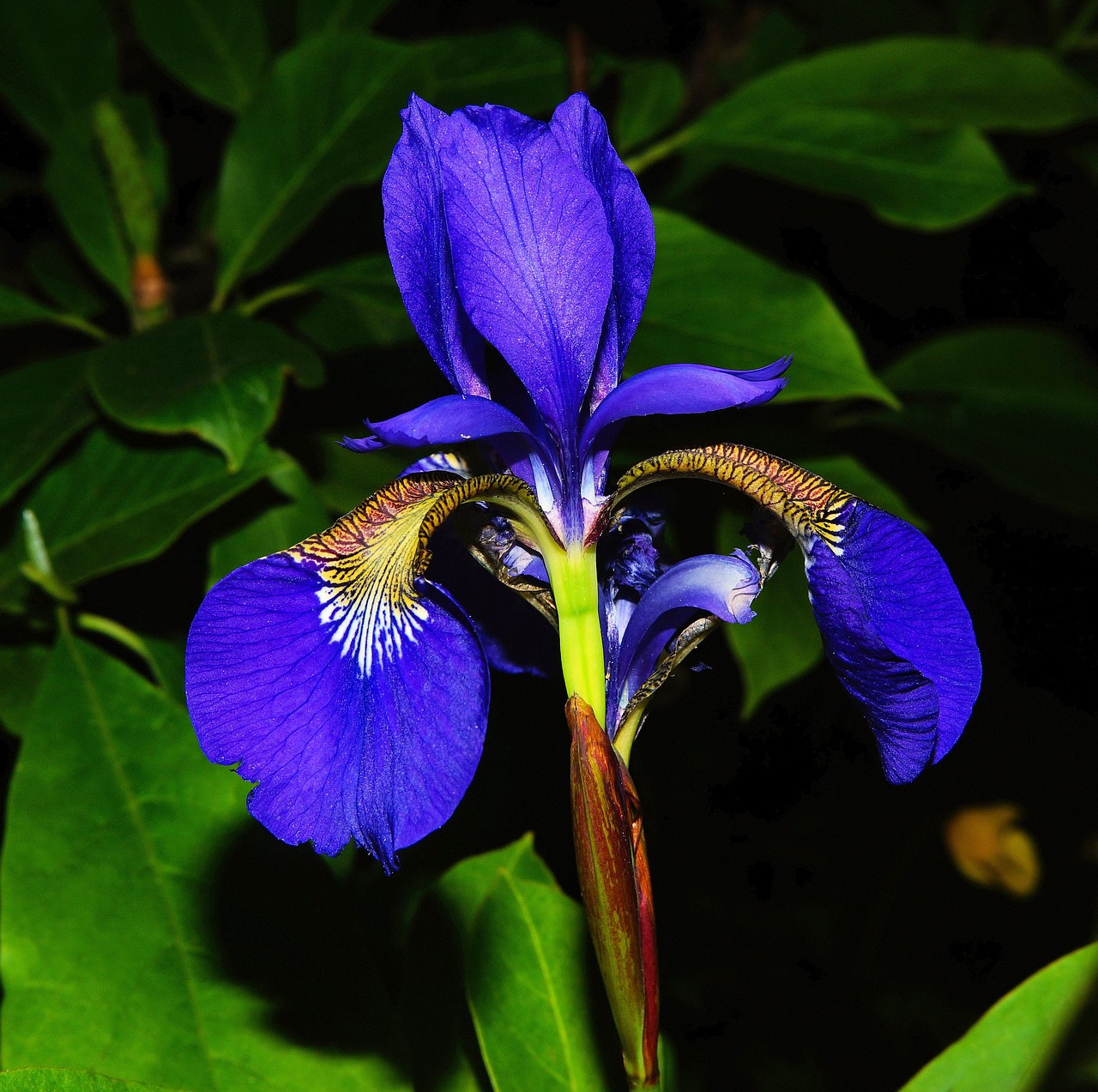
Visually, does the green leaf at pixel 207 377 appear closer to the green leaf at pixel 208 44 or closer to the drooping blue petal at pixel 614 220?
the drooping blue petal at pixel 614 220

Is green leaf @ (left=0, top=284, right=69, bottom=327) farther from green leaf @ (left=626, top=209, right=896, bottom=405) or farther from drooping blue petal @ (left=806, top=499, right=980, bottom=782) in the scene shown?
drooping blue petal @ (left=806, top=499, right=980, bottom=782)

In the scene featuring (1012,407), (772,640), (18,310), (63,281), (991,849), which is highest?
(18,310)

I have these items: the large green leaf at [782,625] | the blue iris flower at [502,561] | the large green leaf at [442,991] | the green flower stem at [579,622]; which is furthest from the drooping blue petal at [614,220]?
the large green leaf at [442,991]

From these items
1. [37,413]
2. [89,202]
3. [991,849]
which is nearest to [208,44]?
[89,202]

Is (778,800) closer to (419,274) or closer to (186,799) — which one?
(186,799)

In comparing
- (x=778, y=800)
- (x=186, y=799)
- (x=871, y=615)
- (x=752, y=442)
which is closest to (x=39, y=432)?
(x=186, y=799)

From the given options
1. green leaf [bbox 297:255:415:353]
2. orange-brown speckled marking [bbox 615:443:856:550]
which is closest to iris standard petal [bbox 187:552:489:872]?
orange-brown speckled marking [bbox 615:443:856:550]

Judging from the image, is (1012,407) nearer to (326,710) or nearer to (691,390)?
(691,390)
